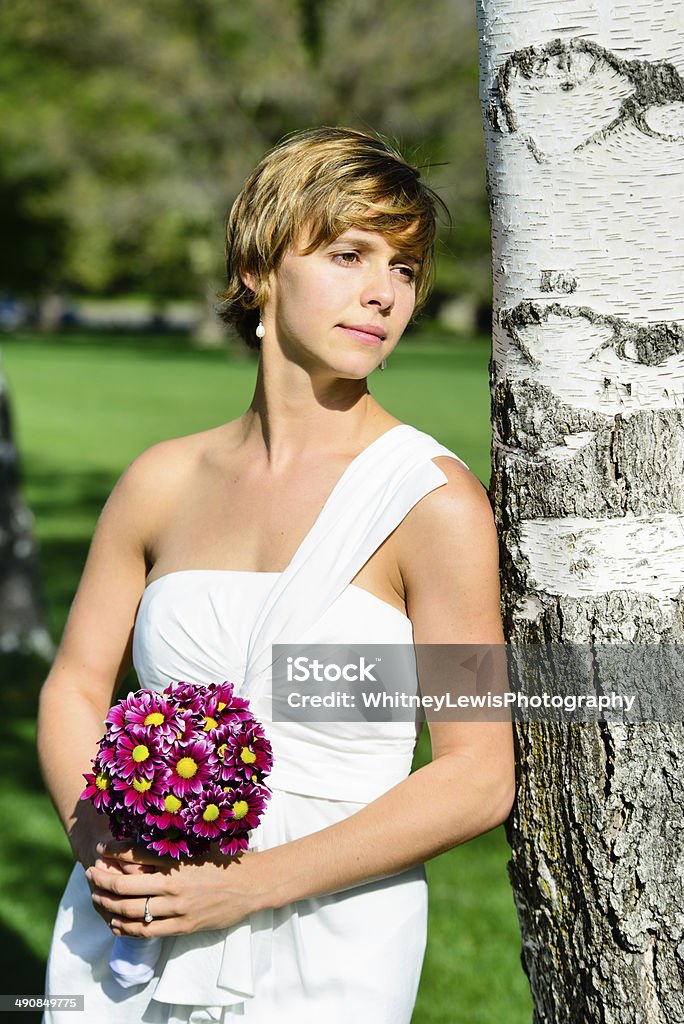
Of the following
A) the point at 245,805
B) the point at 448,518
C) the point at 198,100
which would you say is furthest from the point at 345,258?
the point at 198,100

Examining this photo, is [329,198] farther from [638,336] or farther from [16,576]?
[16,576]

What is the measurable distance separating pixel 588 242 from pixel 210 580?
102 centimetres

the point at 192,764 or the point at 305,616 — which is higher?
the point at 305,616

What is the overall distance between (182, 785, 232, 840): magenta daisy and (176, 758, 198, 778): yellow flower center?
0.13 feet

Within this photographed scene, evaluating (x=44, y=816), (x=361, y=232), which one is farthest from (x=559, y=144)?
(x=44, y=816)

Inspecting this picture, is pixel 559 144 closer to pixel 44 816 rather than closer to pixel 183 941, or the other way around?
pixel 183 941

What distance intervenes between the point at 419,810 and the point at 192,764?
16.9 inches

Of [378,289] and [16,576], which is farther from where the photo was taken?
[16,576]

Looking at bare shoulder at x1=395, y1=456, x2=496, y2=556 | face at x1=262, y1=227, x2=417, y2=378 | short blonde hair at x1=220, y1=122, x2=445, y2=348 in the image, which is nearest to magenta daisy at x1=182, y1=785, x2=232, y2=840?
bare shoulder at x1=395, y1=456, x2=496, y2=556

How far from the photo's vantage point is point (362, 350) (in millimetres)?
2467

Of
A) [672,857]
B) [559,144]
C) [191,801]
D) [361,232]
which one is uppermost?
[559,144]

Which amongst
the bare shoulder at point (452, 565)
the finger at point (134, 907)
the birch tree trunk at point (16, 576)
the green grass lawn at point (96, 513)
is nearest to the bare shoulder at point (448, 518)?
the bare shoulder at point (452, 565)

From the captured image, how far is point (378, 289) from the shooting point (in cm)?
245

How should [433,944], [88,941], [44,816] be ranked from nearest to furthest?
[88,941], [433,944], [44,816]
